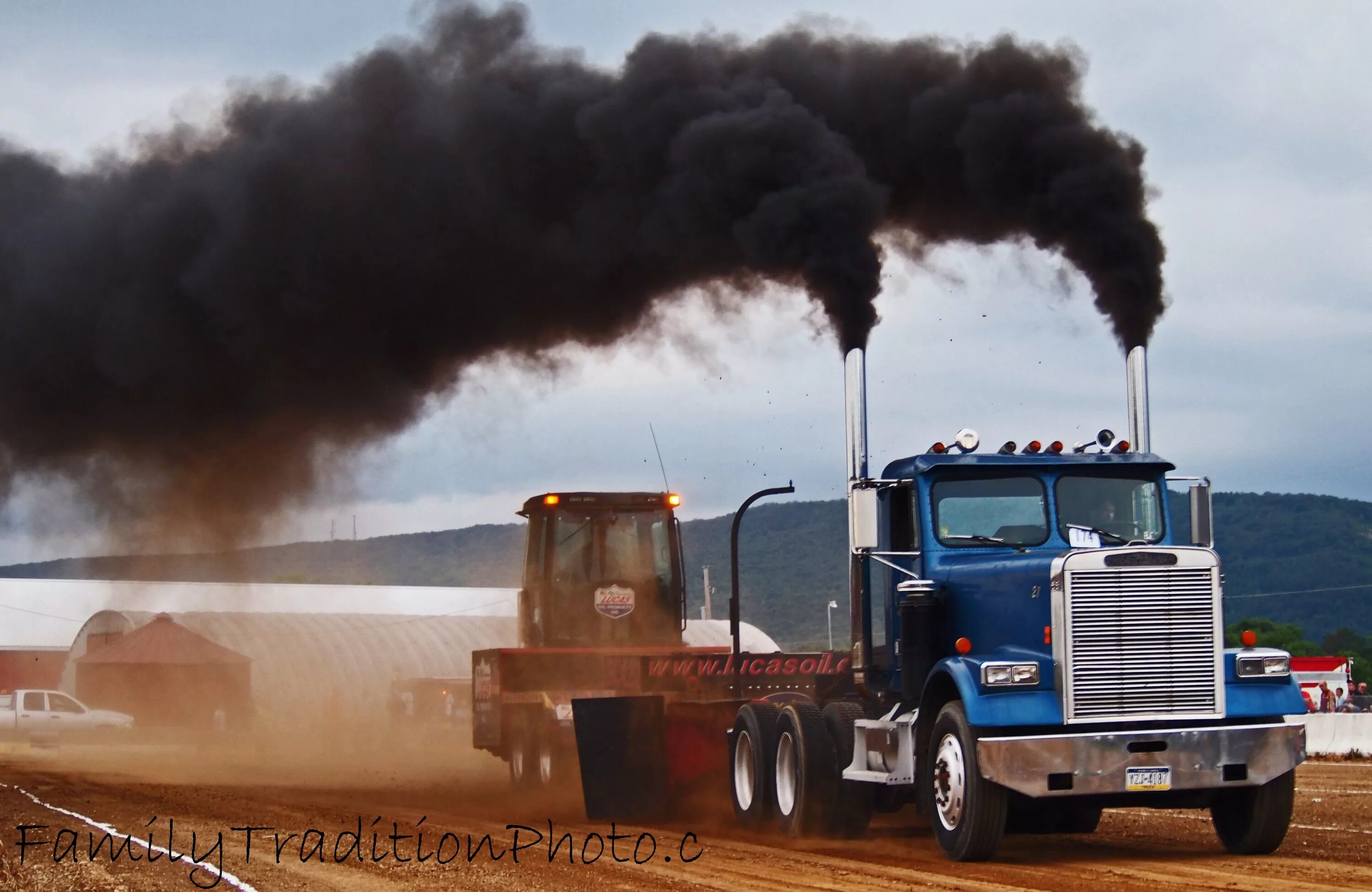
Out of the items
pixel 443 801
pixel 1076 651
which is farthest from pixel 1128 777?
pixel 443 801

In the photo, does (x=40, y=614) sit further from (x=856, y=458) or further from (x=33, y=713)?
(x=856, y=458)

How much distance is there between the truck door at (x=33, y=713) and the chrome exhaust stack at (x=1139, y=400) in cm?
2846

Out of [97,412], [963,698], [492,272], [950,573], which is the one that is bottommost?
[963,698]

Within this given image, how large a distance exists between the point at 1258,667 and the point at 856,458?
3.71 m

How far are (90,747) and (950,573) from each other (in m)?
31.6

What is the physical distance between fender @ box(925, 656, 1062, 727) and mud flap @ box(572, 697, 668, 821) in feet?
17.6

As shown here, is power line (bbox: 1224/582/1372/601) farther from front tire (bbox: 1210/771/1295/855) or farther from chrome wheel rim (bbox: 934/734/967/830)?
chrome wheel rim (bbox: 934/734/967/830)

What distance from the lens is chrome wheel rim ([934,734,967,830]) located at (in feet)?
38.8

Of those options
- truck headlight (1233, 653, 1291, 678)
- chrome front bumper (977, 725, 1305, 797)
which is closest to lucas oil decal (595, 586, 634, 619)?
chrome front bumper (977, 725, 1305, 797)

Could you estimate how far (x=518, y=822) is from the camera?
1609 centimetres

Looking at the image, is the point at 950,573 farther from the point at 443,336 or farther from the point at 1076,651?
the point at 443,336

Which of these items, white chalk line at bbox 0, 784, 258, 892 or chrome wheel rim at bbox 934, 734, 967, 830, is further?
chrome wheel rim at bbox 934, 734, 967, 830

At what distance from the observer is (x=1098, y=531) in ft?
42.7

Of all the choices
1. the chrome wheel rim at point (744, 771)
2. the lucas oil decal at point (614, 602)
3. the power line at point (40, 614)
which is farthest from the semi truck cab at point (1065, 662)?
the power line at point (40, 614)
